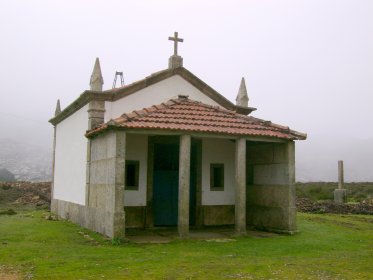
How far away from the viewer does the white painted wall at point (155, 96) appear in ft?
52.7

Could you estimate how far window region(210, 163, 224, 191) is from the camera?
1706 cm

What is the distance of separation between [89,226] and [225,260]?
6.63 metres

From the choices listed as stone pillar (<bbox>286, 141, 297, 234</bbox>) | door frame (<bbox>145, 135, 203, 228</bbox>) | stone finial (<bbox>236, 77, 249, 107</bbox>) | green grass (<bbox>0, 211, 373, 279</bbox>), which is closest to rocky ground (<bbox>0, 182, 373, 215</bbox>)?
stone finial (<bbox>236, 77, 249, 107</bbox>)

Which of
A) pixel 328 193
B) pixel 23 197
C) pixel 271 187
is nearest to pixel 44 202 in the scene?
pixel 23 197

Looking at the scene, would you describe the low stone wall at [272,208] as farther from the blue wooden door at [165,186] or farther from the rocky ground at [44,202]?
→ the rocky ground at [44,202]

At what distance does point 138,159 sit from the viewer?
1590cm

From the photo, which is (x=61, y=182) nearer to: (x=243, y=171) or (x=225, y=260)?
(x=243, y=171)

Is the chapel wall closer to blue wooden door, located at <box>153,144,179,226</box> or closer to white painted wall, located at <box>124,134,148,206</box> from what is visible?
blue wooden door, located at <box>153,144,179,226</box>

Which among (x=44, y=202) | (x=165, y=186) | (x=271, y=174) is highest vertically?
(x=271, y=174)

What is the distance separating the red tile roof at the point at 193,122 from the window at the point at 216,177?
232 cm

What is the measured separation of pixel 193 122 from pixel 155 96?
123 inches

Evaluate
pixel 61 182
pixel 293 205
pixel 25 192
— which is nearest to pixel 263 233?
pixel 293 205

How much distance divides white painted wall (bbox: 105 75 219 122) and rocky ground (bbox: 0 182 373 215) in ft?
37.1

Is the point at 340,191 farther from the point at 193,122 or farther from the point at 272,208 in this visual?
the point at 193,122
